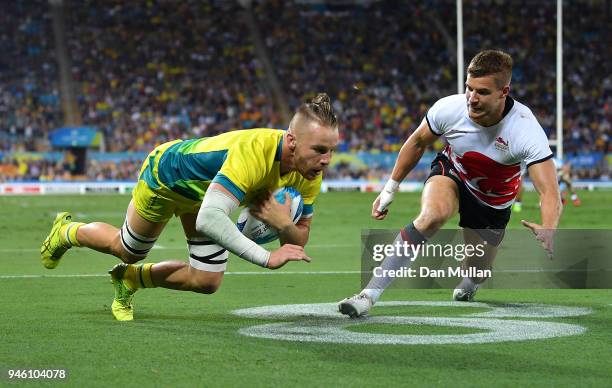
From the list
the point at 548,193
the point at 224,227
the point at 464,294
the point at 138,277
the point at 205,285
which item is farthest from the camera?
the point at 464,294

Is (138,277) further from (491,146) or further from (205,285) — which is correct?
(491,146)

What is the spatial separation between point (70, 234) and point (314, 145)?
277 cm

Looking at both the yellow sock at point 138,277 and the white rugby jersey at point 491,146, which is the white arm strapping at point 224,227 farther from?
the white rugby jersey at point 491,146

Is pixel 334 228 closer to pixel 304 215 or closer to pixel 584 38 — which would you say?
pixel 304 215

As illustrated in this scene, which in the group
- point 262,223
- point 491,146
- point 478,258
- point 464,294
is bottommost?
point 464,294

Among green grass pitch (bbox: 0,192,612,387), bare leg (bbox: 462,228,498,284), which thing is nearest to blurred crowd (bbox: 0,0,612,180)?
green grass pitch (bbox: 0,192,612,387)

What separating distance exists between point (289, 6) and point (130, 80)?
9371 mm

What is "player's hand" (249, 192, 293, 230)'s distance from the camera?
6098 mm

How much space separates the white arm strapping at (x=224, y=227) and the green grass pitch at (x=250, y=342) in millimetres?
561

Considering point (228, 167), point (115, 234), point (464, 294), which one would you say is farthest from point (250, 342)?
point (464, 294)

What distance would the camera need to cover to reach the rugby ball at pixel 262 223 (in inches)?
266

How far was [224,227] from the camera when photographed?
5918mm

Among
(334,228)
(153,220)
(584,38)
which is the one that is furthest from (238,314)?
(584,38)

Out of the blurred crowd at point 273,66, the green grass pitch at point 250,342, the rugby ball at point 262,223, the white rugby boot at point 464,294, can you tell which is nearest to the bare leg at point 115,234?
the green grass pitch at point 250,342
